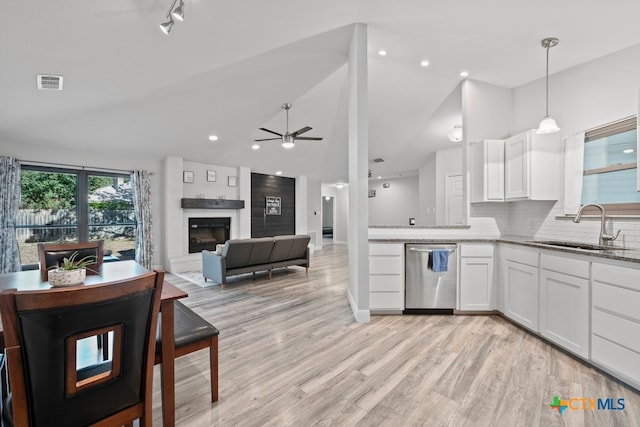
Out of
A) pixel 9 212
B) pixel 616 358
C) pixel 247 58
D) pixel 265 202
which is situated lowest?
pixel 616 358

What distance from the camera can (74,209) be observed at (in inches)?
212

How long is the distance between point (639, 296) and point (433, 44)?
9.76 feet

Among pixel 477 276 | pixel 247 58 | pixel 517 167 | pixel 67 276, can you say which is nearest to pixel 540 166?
pixel 517 167

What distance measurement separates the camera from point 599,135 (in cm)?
294

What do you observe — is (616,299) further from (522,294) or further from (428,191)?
(428,191)

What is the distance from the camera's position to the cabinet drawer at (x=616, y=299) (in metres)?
1.95

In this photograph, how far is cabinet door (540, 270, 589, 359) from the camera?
2.29 meters

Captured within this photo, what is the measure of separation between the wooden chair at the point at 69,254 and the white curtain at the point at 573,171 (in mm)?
4611

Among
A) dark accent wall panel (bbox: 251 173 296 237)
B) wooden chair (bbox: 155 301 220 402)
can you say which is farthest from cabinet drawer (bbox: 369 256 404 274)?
dark accent wall panel (bbox: 251 173 296 237)

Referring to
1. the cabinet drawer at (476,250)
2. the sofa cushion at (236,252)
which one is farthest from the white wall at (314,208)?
the cabinet drawer at (476,250)

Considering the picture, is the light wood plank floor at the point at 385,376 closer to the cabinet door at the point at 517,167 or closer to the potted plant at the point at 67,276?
the potted plant at the point at 67,276

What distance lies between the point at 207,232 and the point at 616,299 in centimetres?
701

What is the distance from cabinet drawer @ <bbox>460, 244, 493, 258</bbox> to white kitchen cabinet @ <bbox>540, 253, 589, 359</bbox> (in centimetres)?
65

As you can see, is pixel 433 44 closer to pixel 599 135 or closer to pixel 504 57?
pixel 504 57
